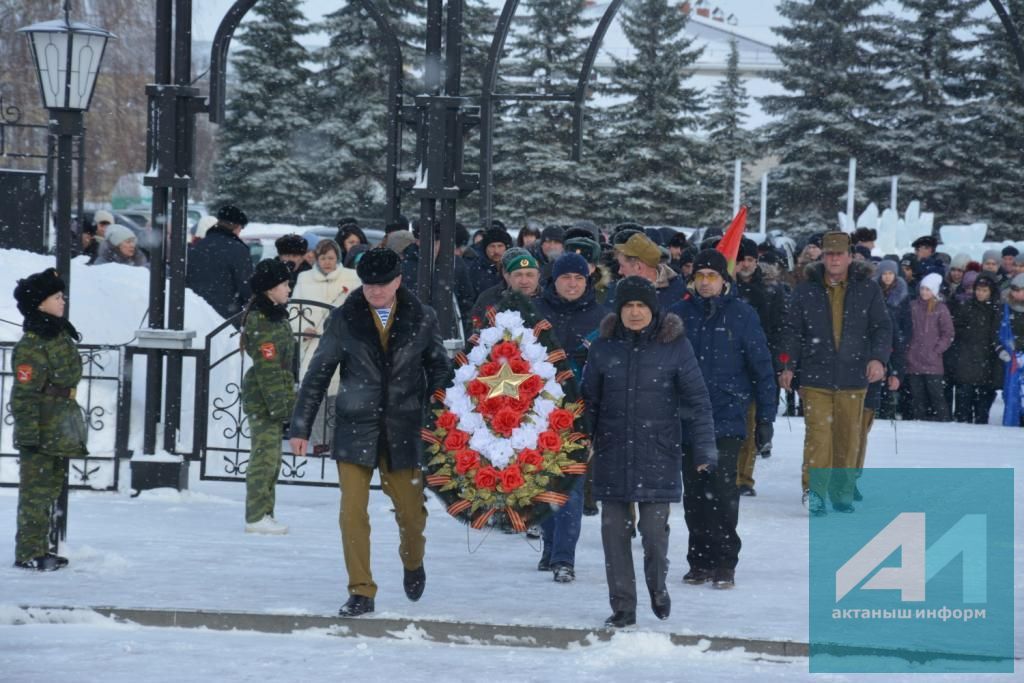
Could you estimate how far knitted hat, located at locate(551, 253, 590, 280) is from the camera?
32.9 ft

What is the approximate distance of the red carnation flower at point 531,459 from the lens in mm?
8586

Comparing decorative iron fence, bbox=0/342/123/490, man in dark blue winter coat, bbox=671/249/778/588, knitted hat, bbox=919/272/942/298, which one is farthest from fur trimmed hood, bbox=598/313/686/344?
knitted hat, bbox=919/272/942/298

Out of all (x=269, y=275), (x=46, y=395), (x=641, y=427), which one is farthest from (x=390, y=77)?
(x=641, y=427)

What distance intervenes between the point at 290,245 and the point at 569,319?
5335 mm

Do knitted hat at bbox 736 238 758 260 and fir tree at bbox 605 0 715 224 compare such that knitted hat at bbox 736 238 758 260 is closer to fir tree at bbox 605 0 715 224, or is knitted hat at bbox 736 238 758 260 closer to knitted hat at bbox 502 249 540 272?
knitted hat at bbox 502 249 540 272

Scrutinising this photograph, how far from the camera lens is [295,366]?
45.2 ft

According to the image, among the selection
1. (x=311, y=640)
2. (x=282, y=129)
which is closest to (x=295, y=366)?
(x=311, y=640)

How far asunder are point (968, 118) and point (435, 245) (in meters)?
43.8

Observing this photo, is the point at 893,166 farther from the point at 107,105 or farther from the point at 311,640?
the point at 311,640

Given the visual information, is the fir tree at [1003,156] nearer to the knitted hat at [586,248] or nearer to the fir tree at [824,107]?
the fir tree at [824,107]

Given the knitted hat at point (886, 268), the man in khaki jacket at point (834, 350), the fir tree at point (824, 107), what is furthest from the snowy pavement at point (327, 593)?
the fir tree at point (824, 107)

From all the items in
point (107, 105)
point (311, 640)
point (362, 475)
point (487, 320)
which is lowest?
point (311, 640)

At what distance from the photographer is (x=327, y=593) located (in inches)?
360

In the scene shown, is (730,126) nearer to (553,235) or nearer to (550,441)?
(553,235)
